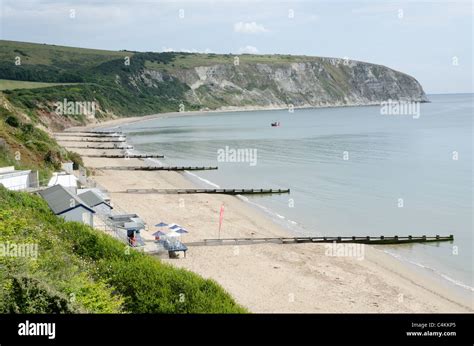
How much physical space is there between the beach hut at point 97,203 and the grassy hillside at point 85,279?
26.5 ft

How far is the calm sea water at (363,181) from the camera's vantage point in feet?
118

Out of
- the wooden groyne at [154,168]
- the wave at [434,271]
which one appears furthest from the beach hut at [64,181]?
the wooden groyne at [154,168]

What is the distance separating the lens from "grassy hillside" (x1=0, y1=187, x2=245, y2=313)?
11445 mm

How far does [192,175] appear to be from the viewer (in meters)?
61.7

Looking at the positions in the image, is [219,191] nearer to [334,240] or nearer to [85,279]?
[334,240]

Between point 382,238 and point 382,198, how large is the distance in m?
14.5

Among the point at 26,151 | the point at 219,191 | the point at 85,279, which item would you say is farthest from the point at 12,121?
the point at 85,279

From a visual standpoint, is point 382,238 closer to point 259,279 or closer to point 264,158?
point 259,279

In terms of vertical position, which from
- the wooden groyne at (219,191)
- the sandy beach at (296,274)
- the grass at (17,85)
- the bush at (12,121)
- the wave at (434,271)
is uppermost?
the grass at (17,85)

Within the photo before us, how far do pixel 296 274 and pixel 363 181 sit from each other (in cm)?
3234

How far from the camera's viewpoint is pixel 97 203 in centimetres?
3127

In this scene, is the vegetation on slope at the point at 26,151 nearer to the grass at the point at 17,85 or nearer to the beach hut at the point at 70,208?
the beach hut at the point at 70,208
